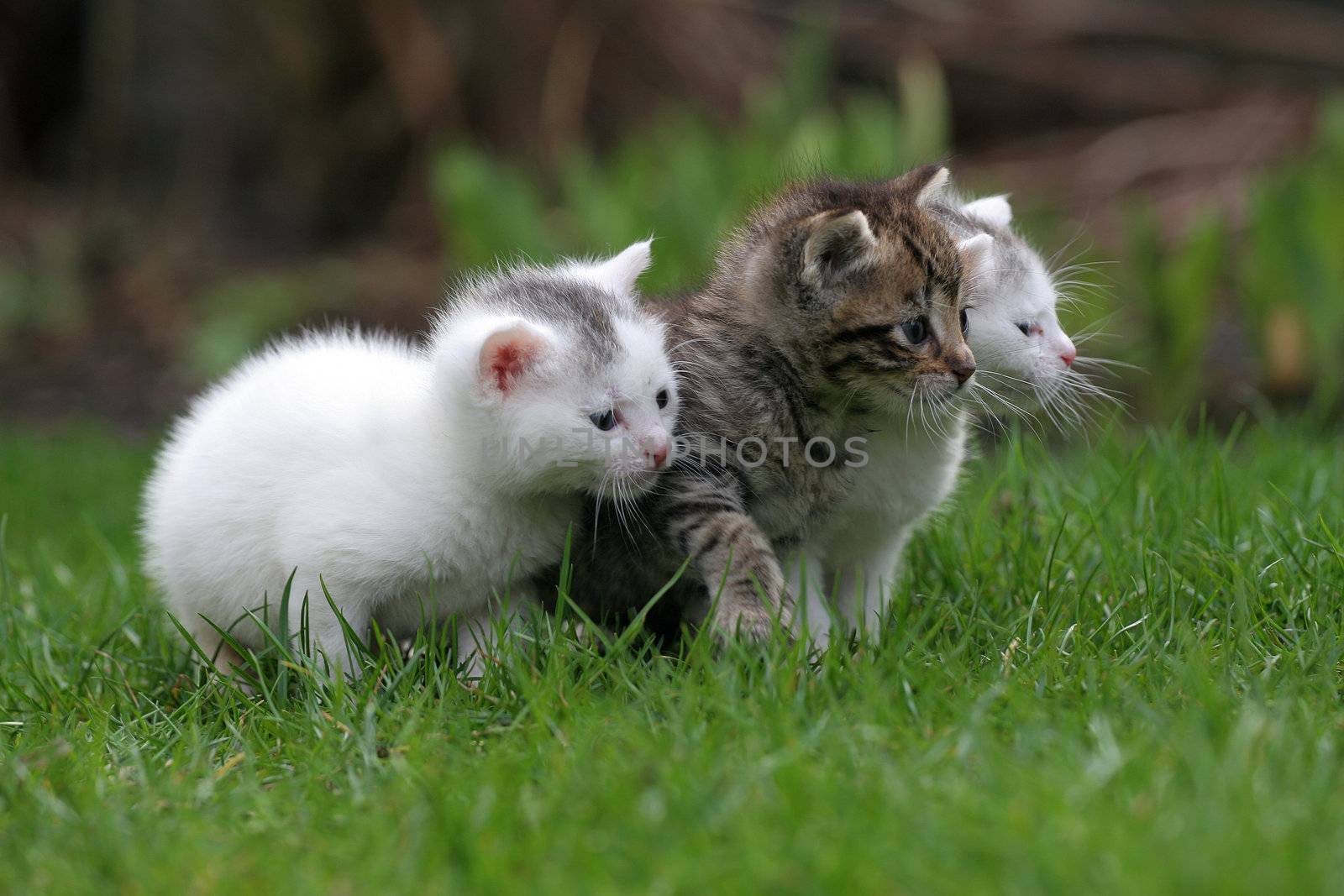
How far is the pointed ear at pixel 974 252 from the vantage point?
2912 millimetres

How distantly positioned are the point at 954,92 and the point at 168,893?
9.35 metres

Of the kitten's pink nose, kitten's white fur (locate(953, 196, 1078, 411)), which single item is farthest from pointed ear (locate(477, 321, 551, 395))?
A: kitten's white fur (locate(953, 196, 1078, 411))

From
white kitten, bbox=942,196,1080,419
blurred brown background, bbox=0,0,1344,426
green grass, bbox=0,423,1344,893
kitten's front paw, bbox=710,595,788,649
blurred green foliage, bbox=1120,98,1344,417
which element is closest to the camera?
green grass, bbox=0,423,1344,893

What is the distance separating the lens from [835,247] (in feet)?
9.23

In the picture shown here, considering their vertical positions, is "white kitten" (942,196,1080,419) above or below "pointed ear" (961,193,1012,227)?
below

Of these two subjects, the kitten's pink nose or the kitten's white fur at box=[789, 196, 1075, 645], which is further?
the kitten's white fur at box=[789, 196, 1075, 645]

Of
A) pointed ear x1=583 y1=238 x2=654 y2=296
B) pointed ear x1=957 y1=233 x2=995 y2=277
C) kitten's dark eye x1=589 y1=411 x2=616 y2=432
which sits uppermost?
pointed ear x1=583 y1=238 x2=654 y2=296

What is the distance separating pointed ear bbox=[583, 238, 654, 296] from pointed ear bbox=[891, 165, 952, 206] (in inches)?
25.2

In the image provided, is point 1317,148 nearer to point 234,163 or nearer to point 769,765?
point 769,765

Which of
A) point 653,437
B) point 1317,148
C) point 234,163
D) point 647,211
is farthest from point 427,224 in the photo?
point 653,437

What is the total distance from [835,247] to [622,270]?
58 centimetres

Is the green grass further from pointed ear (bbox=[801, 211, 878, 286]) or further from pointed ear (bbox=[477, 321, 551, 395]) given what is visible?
pointed ear (bbox=[801, 211, 878, 286])

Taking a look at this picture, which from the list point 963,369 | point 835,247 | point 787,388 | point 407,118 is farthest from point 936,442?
point 407,118

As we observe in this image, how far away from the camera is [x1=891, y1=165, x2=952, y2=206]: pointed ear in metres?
3.09
